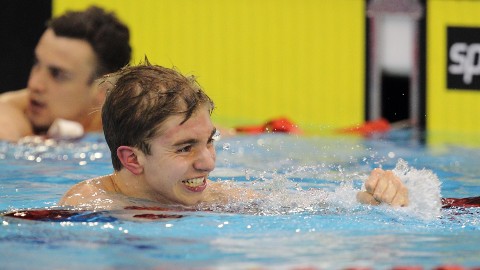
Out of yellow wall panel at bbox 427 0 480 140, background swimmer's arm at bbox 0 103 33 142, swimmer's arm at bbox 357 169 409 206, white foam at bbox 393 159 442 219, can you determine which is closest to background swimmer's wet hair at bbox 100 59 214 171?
swimmer's arm at bbox 357 169 409 206

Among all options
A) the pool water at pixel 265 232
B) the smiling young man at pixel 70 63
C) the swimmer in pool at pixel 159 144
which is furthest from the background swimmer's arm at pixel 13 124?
the swimmer in pool at pixel 159 144

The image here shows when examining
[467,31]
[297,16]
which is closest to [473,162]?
[467,31]

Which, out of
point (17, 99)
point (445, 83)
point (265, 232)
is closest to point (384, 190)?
point (265, 232)

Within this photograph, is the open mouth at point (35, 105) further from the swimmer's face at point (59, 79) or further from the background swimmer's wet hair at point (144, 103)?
the background swimmer's wet hair at point (144, 103)

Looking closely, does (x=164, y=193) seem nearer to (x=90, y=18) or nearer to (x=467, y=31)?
(x=90, y=18)

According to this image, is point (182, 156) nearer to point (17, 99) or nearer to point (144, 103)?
point (144, 103)

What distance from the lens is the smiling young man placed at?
19.5ft

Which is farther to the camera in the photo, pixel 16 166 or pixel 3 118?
pixel 3 118

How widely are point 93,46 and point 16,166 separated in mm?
1408

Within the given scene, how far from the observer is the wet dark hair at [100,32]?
19.5ft

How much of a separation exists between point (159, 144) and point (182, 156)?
8 cm

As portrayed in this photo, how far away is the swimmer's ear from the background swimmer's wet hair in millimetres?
18

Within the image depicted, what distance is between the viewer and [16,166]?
188 inches

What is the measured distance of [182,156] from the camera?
3.02 meters
